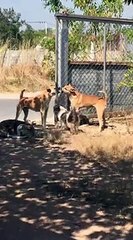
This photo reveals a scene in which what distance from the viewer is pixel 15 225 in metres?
5.30

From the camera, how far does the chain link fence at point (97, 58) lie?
11234mm

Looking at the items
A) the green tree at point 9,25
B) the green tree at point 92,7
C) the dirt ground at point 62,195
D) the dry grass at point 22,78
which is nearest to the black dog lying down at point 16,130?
the dirt ground at point 62,195

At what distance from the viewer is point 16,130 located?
10.3m

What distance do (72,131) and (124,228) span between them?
5.24 m

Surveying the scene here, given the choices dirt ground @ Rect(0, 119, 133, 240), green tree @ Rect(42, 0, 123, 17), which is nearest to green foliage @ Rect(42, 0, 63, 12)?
green tree @ Rect(42, 0, 123, 17)

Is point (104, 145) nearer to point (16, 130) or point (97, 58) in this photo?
point (16, 130)

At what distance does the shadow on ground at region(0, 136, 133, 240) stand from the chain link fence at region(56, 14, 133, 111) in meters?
3.19

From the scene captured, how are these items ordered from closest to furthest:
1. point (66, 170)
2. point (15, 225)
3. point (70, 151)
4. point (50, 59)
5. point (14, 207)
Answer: point (15, 225) < point (14, 207) < point (66, 170) < point (70, 151) < point (50, 59)

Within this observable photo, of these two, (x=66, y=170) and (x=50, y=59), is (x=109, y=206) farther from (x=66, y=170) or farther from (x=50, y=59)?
(x=50, y=59)

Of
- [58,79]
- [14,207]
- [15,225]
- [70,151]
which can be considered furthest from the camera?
[58,79]

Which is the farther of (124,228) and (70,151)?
(70,151)

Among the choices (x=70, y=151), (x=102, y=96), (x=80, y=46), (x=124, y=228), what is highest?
(x=80, y=46)

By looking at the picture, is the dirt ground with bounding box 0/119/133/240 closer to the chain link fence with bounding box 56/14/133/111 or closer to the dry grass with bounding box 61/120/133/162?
the dry grass with bounding box 61/120/133/162

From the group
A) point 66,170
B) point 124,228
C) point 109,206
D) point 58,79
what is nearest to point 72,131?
point 58,79
